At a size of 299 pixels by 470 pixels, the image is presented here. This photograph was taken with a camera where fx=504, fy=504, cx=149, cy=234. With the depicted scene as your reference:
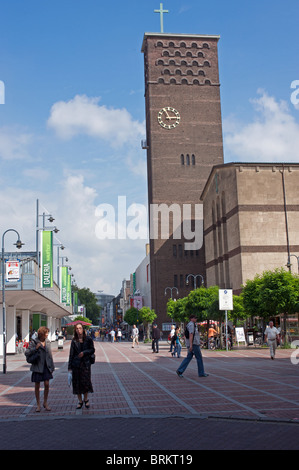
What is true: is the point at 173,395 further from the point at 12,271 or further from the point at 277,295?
the point at 277,295

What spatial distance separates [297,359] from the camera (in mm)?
21453

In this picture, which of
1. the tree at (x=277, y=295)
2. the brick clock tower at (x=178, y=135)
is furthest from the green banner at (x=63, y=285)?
the tree at (x=277, y=295)

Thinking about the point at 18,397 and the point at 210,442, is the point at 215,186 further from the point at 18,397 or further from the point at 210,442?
the point at 210,442

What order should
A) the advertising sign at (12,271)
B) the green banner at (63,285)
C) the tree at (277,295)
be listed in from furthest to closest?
1. the green banner at (63,285)
2. the tree at (277,295)
3. the advertising sign at (12,271)

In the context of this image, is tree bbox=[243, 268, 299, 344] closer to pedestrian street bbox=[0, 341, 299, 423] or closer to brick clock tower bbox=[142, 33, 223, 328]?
pedestrian street bbox=[0, 341, 299, 423]

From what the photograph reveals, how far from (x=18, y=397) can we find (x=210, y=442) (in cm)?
680

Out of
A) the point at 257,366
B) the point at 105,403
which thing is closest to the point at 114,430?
the point at 105,403

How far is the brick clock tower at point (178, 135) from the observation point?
73.8 m

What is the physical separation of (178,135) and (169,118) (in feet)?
9.89

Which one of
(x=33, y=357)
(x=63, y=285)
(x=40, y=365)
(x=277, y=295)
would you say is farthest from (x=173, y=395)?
(x=63, y=285)

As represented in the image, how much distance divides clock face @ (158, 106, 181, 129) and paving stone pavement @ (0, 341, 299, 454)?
6473cm

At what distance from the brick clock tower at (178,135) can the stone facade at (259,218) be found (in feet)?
74.5

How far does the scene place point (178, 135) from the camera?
251ft

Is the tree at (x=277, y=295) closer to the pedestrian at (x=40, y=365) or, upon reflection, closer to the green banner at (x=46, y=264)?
the green banner at (x=46, y=264)
